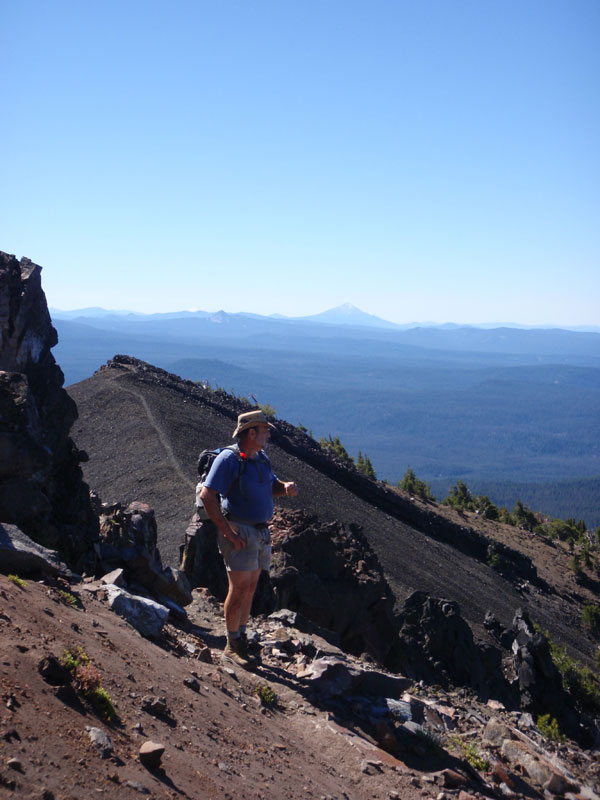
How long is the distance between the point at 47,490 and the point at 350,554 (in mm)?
6278

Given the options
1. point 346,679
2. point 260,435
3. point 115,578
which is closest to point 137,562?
point 115,578

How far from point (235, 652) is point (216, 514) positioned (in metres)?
1.39

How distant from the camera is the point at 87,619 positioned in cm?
514

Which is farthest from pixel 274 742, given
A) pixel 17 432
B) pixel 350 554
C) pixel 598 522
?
pixel 598 522

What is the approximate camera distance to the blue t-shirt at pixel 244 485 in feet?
19.6

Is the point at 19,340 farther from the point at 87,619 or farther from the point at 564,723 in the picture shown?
the point at 564,723

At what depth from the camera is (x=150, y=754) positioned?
11.8ft

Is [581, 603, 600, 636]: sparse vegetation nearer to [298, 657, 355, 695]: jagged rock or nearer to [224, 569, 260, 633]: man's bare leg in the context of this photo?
[298, 657, 355, 695]: jagged rock

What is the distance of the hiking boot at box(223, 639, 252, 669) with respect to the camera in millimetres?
6305

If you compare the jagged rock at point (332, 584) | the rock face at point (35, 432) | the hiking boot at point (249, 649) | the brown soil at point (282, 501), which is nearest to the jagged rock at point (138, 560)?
the rock face at point (35, 432)

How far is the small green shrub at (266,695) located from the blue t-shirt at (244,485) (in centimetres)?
135

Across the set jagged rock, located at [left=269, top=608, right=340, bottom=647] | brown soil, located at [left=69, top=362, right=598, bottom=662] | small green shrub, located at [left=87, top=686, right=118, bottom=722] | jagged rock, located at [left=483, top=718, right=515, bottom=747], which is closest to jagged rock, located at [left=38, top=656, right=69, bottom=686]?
small green shrub, located at [left=87, top=686, right=118, bottom=722]

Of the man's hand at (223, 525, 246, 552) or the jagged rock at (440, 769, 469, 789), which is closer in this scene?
the jagged rock at (440, 769, 469, 789)

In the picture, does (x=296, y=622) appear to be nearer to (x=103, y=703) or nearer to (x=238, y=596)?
(x=238, y=596)
